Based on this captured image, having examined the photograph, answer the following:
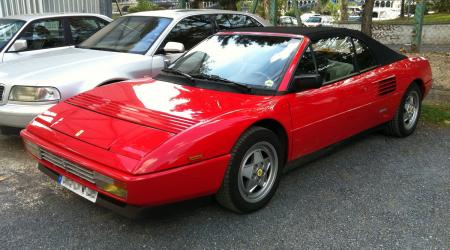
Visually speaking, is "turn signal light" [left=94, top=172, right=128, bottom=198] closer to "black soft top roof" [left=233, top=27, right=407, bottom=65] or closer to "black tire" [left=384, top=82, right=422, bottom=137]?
"black soft top roof" [left=233, top=27, right=407, bottom=65]

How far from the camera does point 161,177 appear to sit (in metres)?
2.76

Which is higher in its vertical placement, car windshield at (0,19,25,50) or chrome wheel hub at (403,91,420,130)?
car windshield at (0,19,25,50)

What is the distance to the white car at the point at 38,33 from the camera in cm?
627

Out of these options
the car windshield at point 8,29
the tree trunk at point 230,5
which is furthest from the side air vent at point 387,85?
the tree trunk at point 230,5

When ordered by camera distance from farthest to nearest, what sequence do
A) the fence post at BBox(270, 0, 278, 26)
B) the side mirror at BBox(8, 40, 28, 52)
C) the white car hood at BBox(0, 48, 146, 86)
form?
the fence post at BBox(270, 0, 278, 26)
the side mirror at BBox(8, 40, 28, 52)
the white car hood at BBox(0, 48, 146, 86)

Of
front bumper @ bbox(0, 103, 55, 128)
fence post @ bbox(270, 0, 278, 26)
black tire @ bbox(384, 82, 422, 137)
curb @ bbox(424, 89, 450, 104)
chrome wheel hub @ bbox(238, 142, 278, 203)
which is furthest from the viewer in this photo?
fence post @ bbox(270, 0, 278, 26)

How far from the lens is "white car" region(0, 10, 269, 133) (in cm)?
457

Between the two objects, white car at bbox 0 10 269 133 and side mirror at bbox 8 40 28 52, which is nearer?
white car at bbox 0 10 269 133

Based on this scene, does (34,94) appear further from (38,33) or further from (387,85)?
(387,85)

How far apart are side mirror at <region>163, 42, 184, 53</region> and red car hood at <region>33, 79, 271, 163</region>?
1312mm

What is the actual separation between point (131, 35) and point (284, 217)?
3.51 m

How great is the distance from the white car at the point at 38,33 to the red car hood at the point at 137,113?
2900mm

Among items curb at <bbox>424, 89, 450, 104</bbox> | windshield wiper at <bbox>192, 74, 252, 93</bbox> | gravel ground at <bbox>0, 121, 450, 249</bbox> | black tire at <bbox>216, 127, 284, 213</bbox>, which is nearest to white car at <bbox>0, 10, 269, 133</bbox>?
gravel ground at <bbox>0, 121, 450, 249</bbox>

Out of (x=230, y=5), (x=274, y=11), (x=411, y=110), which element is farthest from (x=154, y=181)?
(x=230, y=5)
